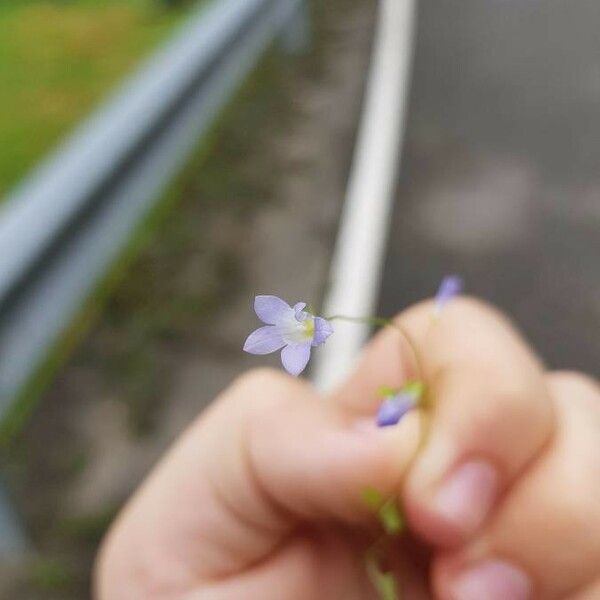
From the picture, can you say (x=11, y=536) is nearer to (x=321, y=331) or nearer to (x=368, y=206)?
(x=321, y=331)

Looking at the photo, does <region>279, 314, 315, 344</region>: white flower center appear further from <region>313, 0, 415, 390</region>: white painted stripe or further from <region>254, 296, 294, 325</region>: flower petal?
<region>313, 0, 415, 390</region>: white painted stripe

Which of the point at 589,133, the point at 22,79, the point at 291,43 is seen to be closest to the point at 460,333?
the point at 22,79

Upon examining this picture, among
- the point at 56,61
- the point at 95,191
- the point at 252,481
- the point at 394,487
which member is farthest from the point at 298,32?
the point at 394,487

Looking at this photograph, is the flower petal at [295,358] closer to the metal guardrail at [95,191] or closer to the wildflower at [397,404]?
the wildflower at [397,404]

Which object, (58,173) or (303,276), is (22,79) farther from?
(303,276)

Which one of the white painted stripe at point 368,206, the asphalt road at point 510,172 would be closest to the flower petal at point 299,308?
the white painted stripe at point 368,206

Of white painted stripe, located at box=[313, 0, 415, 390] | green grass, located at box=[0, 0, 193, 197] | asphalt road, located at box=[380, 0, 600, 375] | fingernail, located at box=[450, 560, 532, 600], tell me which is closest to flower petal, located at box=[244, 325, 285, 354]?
fingernail, located at box=[450, 560, 532, 600]
